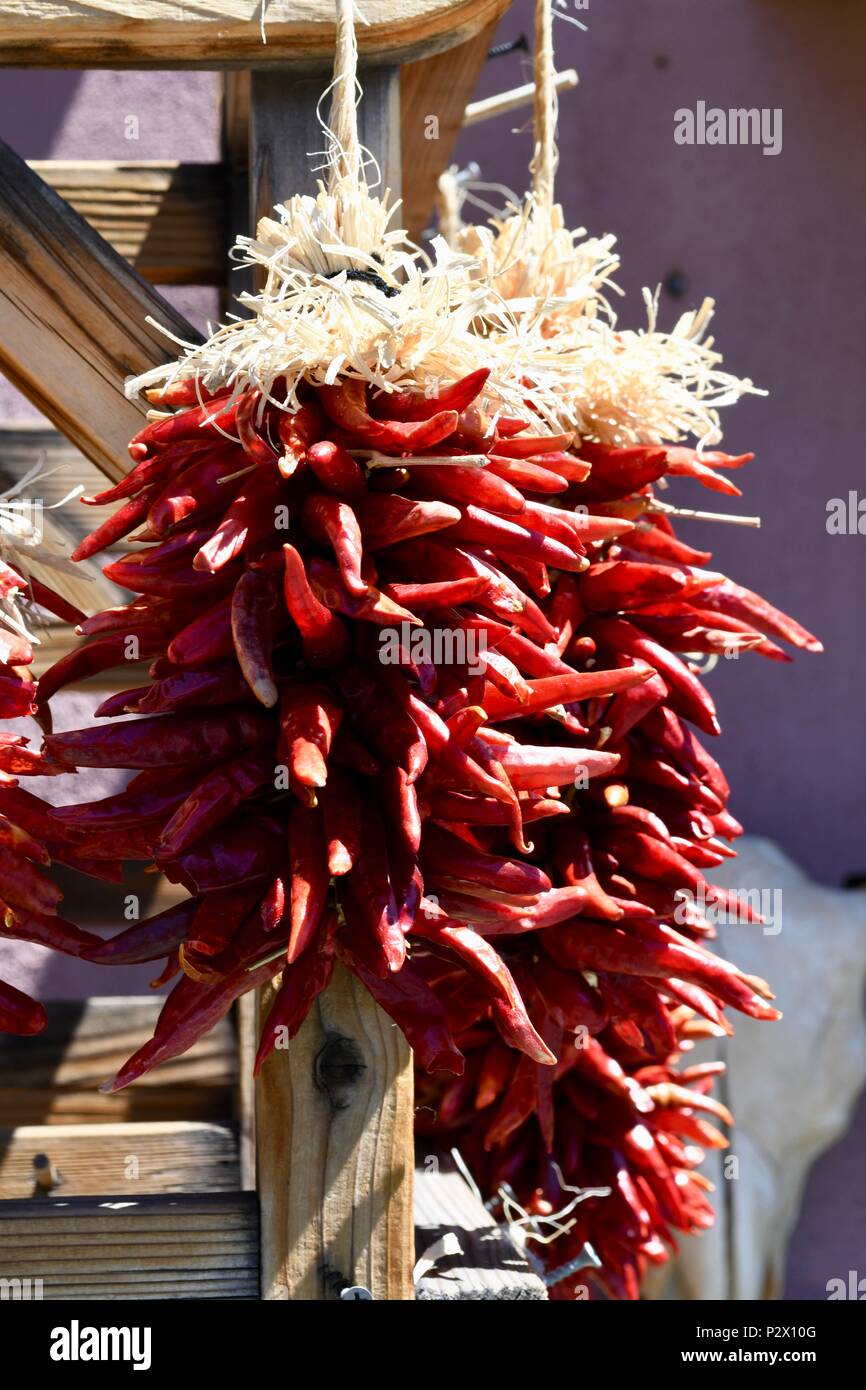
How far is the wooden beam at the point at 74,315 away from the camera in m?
1.14

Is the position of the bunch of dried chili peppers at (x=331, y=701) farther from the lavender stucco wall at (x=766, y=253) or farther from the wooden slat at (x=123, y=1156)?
the lavender stucco wall at (x=766, y=253)

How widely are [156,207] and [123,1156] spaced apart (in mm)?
1132

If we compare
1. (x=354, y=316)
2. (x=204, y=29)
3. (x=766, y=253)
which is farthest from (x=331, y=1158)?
(x=766, y=253)

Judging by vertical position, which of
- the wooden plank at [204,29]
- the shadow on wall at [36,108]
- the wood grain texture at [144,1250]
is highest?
the shadow on wall at [36,108]

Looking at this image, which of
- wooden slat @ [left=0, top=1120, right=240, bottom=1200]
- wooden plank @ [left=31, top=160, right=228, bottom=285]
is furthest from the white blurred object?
wooden plank @ [left=31, top=160, right=228, bottom=285]

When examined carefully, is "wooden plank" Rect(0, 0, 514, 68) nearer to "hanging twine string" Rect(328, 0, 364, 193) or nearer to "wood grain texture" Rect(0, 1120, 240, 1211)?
"hanging twine string" Rect(328, 0, 364, 193)

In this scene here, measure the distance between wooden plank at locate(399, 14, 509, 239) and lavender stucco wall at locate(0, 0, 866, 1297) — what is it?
69 centimetres

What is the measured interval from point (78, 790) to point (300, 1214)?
4.74 feet

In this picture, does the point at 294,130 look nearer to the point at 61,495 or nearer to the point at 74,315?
the point at 74,315

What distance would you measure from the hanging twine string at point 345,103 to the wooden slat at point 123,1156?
1202 millimetres

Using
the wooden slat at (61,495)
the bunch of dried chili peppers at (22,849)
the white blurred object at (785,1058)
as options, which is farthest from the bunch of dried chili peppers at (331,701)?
the white blurred object at (785,1058)

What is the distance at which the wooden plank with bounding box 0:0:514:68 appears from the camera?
1.09 meters

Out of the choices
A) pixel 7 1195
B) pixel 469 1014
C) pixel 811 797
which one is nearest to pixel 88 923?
pixel 7 1195

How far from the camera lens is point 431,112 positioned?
1.62 meters
